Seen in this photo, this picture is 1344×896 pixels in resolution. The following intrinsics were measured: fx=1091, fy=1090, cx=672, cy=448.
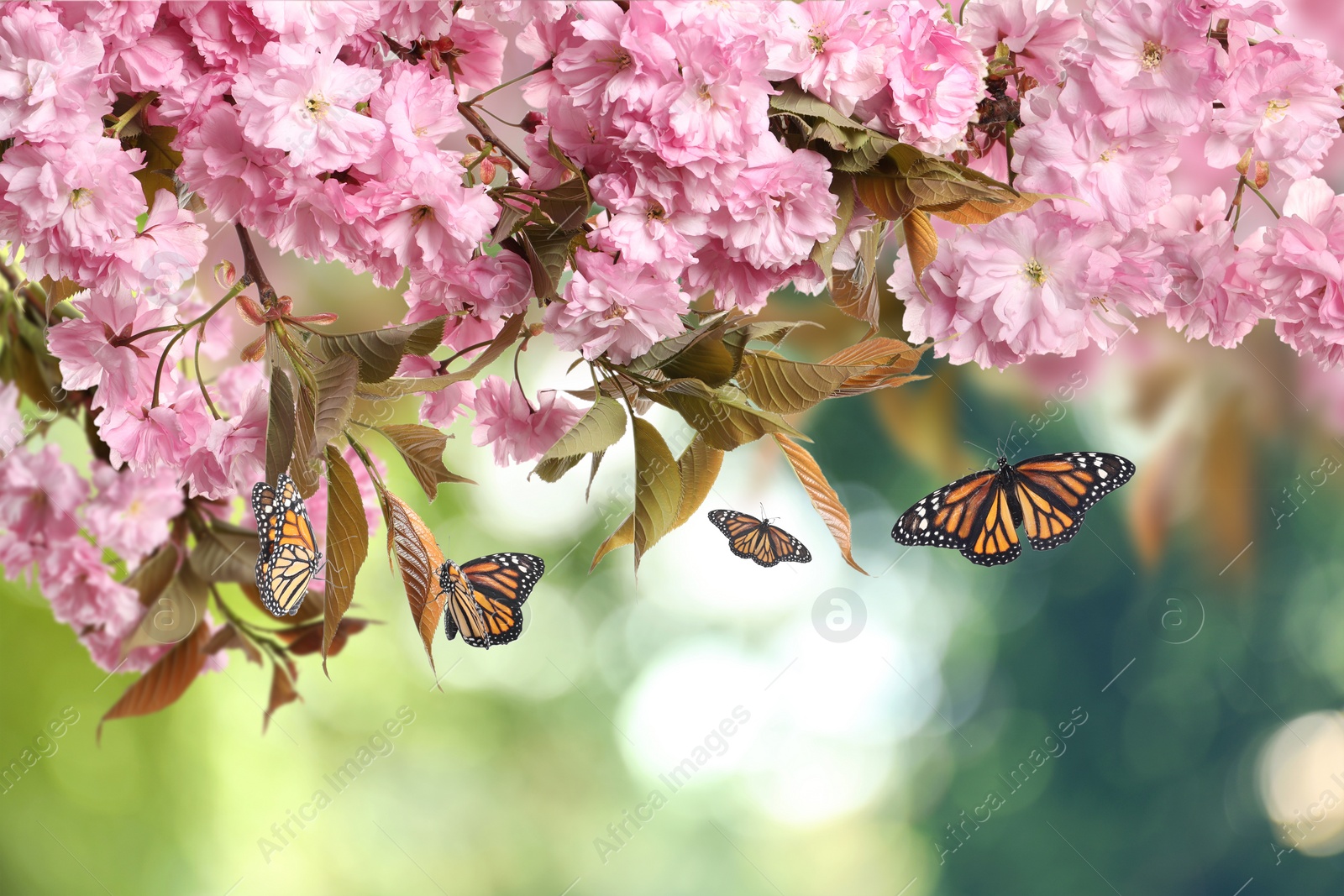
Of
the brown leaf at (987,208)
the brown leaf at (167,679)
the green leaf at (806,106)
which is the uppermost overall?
the green leaf at (806,106)

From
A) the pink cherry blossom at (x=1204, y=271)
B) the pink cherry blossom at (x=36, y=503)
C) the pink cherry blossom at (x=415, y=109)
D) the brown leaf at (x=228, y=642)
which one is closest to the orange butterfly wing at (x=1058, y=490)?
the pink cherry blossom at (x=1204, y=271)

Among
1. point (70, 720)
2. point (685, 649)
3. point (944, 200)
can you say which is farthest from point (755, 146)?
point (70, 720)

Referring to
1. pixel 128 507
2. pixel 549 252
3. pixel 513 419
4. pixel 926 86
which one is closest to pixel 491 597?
pixel 513 419

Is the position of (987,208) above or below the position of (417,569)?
above

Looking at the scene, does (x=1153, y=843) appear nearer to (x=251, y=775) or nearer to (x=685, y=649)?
(x=685, y=649)

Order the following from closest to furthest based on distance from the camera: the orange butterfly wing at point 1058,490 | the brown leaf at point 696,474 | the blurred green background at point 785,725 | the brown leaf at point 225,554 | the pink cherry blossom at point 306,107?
the pink cherry blossom at point 306,107 → the brown leaf at point 696,474 → the orange butterfly wing at point 1058,490 → the brown leaf at point 225,554 → the blurred green background at point 785,725

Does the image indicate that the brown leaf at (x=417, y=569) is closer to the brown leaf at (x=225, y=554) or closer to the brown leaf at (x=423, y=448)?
the brown leaf at (x=423, y=448)

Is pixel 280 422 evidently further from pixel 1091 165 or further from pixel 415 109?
pixel 1091 165
